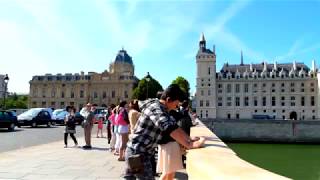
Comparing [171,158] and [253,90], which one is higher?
[253,90]

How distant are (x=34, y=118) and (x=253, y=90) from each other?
298 feet

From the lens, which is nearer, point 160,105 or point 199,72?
point 160,105

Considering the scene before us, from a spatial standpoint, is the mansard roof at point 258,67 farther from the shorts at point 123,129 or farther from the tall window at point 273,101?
the shorts at point 123,129

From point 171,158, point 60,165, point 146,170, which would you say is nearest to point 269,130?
point 60,165

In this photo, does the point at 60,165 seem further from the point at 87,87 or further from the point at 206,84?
the point at 87,87

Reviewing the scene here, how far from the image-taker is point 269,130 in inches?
2466

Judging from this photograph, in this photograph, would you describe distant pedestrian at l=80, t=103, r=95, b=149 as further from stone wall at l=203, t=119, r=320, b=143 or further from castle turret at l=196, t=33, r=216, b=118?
castle turret at l=196, t=33, r=216, b=118

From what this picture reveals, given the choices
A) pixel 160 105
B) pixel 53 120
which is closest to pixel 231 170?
pixel 160 105

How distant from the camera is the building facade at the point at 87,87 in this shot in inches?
4806

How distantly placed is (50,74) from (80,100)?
12.8 meters

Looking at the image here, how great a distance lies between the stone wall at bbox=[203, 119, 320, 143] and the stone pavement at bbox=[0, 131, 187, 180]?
50143mm

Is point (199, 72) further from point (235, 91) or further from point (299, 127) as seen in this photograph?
point (299, 127)

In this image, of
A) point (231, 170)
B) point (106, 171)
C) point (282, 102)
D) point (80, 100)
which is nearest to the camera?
point (231, 170)

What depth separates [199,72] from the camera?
118 metres
